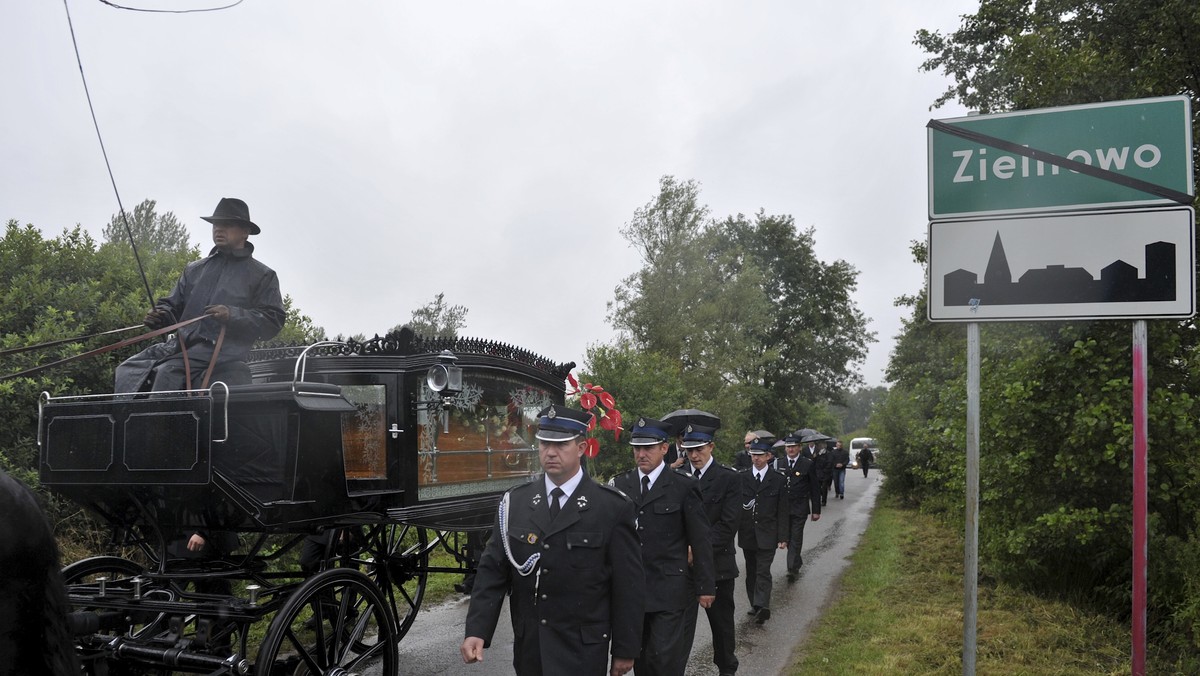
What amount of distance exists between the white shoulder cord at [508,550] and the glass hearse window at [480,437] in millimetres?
2108

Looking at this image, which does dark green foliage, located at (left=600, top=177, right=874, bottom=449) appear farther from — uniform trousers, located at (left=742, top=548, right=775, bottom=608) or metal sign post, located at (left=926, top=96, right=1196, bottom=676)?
metal sign post, located at (left=926, top=96, right=1196, bottom=676)

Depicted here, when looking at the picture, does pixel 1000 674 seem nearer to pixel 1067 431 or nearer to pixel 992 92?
pixel 1067 431

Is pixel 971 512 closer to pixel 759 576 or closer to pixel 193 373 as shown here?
pixel 193 373

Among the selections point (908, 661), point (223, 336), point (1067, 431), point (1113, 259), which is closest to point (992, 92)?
point (1067, 431)

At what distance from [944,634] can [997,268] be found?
487 cm

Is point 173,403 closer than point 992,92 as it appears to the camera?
Yes

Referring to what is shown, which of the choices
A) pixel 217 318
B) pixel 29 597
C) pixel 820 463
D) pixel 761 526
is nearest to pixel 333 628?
pixel 217 318

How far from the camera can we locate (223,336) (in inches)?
205

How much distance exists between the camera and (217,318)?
5.15 metres

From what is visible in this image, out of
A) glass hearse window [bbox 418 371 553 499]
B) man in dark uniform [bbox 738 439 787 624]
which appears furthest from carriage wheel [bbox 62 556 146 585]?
man in dark uniform [bbox 738 439 787 624]

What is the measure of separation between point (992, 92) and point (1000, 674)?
45.0 ft

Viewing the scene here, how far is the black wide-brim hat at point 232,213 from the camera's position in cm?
547

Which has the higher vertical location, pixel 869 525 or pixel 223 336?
pixel 223 336

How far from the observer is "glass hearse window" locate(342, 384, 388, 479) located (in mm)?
6098
